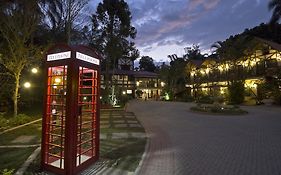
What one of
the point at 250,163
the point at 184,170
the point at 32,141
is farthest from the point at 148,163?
the point at 32,141

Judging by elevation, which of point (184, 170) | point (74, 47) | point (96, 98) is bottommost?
point (184, 170)

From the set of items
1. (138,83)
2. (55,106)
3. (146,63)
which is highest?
(146,63)

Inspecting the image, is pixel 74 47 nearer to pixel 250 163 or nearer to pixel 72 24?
pixel 250 163

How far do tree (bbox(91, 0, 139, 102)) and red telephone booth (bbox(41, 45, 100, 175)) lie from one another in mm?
25853

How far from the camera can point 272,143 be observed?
859 centimetres

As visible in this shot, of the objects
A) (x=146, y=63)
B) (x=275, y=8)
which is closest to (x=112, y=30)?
(x=275, y=8)

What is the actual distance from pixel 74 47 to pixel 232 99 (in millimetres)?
29147

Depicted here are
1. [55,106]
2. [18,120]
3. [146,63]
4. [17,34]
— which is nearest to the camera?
[55,106]

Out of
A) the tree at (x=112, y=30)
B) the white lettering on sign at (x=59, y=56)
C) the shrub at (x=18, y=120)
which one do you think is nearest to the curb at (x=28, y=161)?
the white lettering on sign at (x=59, y=56)

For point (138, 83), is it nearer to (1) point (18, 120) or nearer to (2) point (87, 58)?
(1) point (18, 120)

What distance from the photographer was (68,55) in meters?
5.17

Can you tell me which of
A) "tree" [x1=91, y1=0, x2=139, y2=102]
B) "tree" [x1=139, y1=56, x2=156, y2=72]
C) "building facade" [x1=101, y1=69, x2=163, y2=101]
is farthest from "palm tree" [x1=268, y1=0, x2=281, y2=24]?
"tree" [x1=139, y1=56, x2=156, y2=72]

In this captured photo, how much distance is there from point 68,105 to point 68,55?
115 cm

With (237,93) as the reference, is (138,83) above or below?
above
